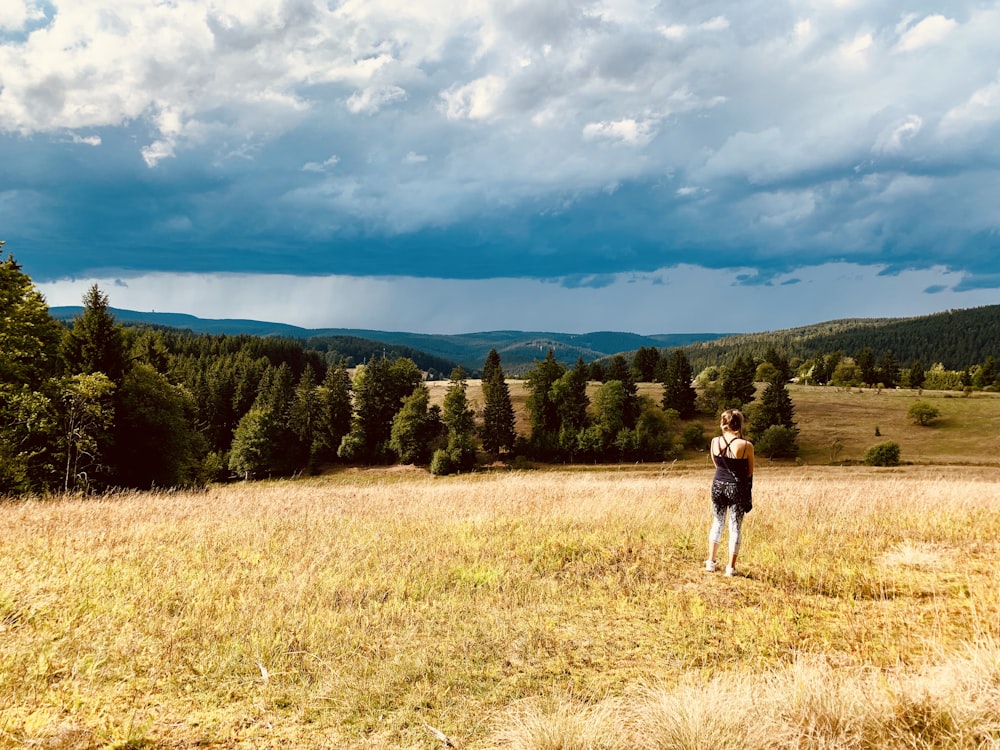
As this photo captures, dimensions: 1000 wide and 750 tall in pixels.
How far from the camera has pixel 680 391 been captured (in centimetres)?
10288

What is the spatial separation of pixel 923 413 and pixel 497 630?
349 ft

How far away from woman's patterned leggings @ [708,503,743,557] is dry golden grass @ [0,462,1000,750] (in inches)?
18.8

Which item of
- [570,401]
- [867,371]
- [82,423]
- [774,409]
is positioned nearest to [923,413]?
[774,409]

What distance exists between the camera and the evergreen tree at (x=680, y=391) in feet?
335

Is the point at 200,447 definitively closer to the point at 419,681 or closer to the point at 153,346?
the point at 153,346

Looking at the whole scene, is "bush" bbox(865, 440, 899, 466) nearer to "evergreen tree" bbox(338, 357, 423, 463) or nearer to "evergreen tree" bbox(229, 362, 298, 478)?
"evergreen tree" bbox(338, 357, 423, 463)

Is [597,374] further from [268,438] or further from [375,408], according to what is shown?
[268,438]

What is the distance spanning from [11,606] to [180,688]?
3098 mm

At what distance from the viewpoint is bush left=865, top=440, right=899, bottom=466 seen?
7219cm

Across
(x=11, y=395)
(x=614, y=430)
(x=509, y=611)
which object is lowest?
(x=614, y=430)

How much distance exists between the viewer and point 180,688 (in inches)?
194

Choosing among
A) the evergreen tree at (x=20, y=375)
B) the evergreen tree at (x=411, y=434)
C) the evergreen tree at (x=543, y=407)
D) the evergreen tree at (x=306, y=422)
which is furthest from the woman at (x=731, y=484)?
the evergreen tree at (x=306, y=422)

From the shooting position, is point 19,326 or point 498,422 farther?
point 498,422

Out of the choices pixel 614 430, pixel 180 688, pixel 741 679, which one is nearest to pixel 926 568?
pixel 741 679
